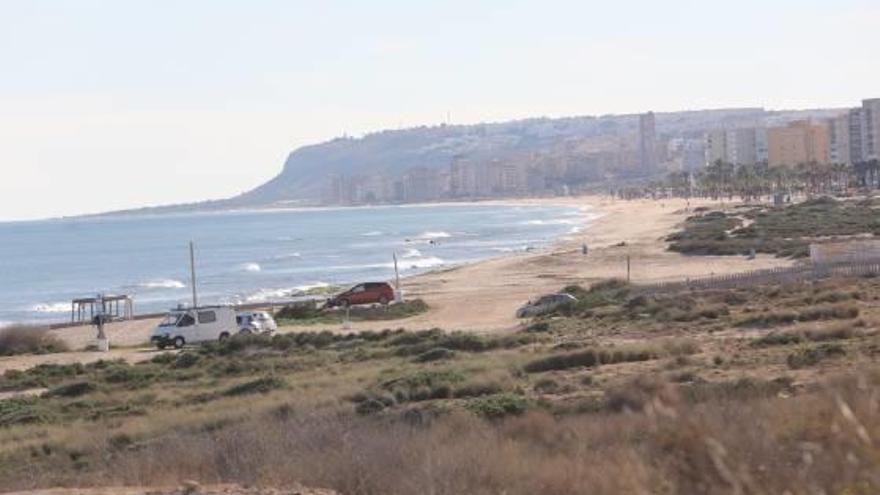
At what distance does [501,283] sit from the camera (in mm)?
67500

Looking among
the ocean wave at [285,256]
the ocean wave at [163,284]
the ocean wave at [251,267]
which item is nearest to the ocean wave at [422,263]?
the ocean wave at [251,267]

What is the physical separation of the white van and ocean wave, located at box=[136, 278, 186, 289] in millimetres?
53694

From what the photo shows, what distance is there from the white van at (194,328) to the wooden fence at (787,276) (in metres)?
13.1

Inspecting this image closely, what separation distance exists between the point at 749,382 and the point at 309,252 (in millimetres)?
120070

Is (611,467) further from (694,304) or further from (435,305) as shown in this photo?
(435,305)

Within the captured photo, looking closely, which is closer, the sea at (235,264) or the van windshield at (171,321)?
the van windshield at (171,321)

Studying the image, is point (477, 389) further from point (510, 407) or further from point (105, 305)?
point (105, 305)

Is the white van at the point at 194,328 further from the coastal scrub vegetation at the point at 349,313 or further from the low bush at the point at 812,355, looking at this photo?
the low bush at the point at 812,355

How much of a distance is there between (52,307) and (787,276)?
5339cm

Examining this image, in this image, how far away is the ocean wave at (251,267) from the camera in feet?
359

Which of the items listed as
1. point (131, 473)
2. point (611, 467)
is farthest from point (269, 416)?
point (611, 467)

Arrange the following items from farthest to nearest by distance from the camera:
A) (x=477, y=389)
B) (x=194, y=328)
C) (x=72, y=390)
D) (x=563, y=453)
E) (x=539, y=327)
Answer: (x=194, y=328) → (x=539, y=327) → (x=72, y=390) → (x=477, y=389) → (x=563, y=453)

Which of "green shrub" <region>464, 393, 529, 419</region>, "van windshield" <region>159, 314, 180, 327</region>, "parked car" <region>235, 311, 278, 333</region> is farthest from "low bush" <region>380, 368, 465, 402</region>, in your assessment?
"van windshield" <region>159, 314, 180, 327</region>

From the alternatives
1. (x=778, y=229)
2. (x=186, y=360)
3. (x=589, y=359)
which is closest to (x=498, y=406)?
(x=589, y=359)
